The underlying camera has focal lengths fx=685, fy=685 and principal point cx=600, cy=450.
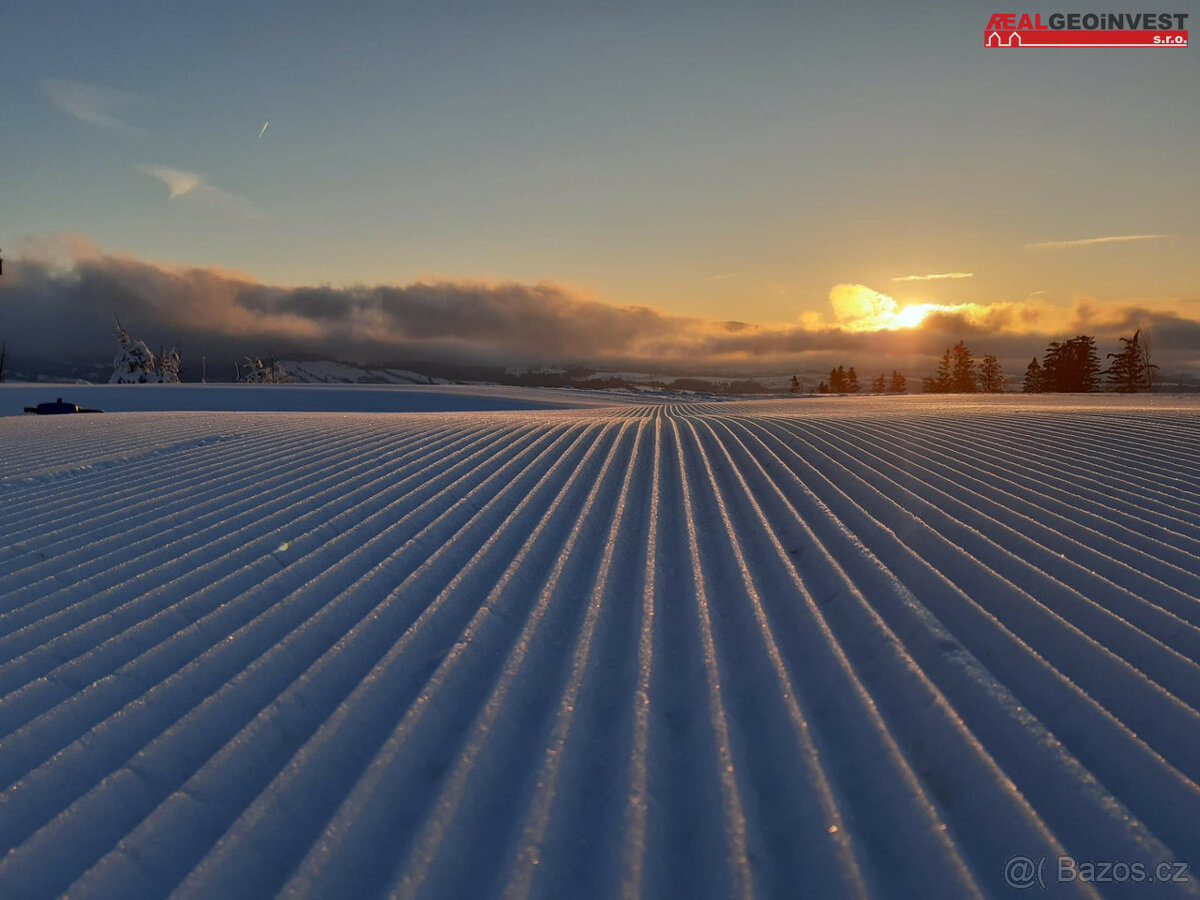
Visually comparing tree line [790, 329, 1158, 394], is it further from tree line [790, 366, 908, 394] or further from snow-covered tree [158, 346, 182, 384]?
snow-covered tree [158, 346, 182, 384]

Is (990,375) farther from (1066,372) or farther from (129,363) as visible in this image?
(129,363)

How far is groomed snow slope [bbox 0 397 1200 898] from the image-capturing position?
1.80m

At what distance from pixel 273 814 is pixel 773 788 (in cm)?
145

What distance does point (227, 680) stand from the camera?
8.72 feet

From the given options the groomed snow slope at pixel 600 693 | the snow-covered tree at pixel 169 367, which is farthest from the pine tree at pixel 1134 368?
the snow-covered tree at pixel 169 367

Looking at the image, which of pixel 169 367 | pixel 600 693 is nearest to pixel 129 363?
pixel 169 367

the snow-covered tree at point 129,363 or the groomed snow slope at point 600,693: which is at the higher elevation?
the snow-covered tree at point 129,363

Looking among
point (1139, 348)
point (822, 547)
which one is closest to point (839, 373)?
point (1139, 348)

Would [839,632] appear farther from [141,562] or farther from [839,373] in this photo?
[839,373]

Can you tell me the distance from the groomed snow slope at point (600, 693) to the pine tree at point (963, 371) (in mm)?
62471

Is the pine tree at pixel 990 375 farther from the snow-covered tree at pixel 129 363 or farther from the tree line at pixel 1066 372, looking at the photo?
the snow-covered tree at pixel 129 363

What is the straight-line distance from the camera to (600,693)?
8.41ft

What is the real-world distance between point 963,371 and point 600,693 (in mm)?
67831

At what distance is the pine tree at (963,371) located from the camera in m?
60.8
